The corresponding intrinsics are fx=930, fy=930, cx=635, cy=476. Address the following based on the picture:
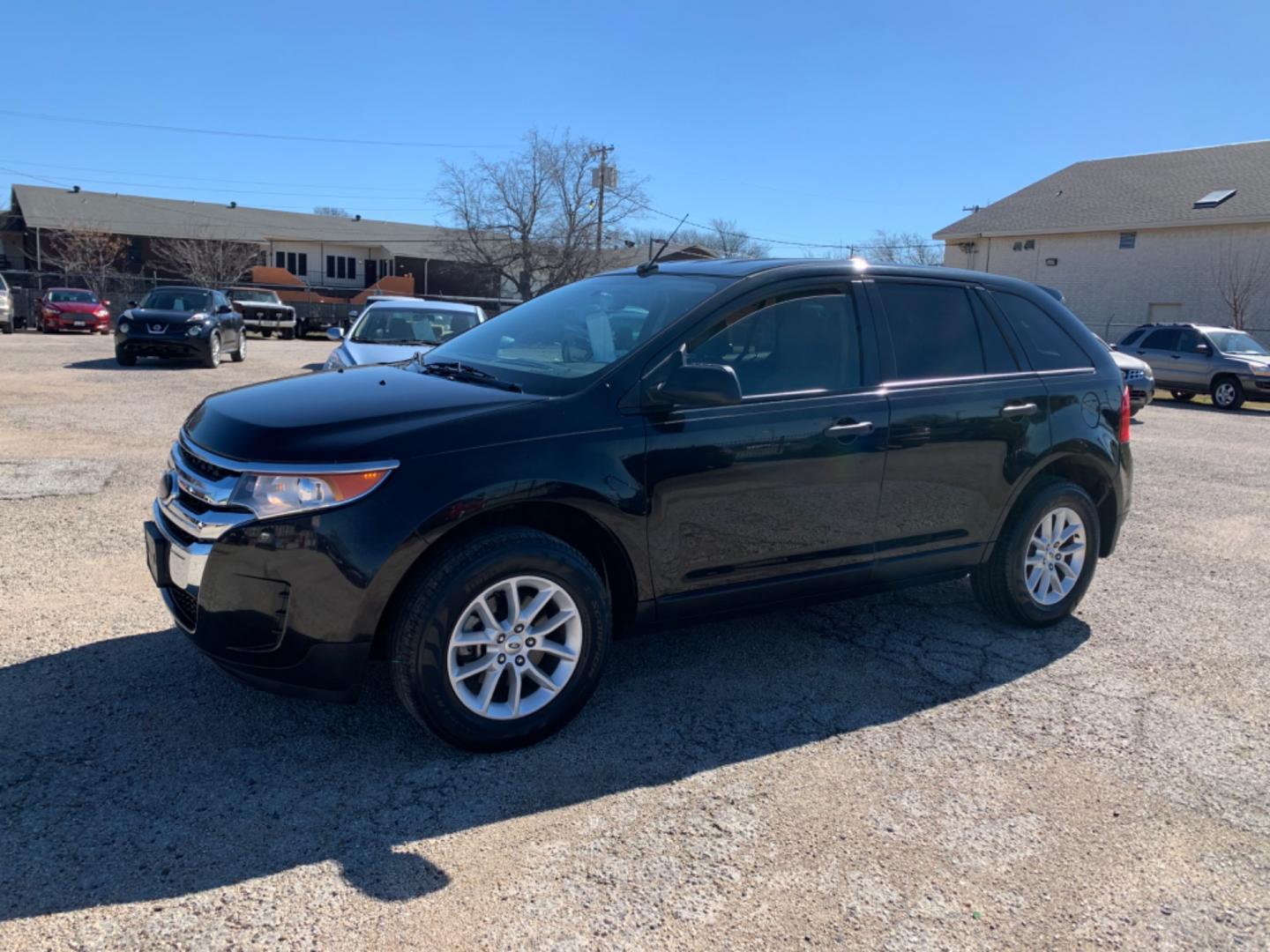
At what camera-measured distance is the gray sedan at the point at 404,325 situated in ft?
37.0

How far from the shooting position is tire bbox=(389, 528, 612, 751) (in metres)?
3.25

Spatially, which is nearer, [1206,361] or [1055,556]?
[1055,556]

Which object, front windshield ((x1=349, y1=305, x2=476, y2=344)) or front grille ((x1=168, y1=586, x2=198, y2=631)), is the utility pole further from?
front grille ((x1=168, y1=586, x2=198, y2=631))

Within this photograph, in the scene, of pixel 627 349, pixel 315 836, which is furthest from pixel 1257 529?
pixel 315 836

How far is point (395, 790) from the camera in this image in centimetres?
322

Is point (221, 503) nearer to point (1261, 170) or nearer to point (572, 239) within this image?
point (1261, 170)

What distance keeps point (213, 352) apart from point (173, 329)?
95 centimetres

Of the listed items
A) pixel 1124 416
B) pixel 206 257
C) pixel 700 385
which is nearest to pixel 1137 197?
pixel 1124 416

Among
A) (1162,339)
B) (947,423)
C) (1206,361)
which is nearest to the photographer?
(947,423)

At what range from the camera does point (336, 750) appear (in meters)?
3.48

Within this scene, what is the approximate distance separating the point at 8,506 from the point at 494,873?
561 cm

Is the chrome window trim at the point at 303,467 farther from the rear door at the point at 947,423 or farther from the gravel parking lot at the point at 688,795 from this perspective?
the rear door at the point at 947,423

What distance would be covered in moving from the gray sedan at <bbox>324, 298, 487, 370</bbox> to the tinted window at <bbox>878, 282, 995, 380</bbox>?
7.30m

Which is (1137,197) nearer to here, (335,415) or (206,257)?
(335,415)
